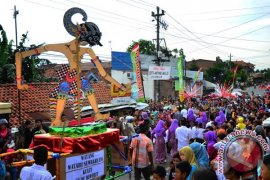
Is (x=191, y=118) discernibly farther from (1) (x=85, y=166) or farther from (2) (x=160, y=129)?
(1) (x=85, y=166)

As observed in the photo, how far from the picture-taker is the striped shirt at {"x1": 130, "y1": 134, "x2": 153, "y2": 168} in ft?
24.9

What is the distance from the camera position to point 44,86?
20125mm

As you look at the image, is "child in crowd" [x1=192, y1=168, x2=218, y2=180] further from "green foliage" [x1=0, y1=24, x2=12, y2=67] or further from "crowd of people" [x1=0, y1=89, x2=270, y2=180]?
"green foliage" [x1=0, y1=24, x2=12, y2=67]

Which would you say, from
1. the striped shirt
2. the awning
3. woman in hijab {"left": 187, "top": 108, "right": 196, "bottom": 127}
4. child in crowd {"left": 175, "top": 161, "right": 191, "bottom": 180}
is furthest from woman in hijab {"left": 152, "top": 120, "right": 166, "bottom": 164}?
child in crowd {"left": 175, "top": 161, "right": 191, "bottom": 180}

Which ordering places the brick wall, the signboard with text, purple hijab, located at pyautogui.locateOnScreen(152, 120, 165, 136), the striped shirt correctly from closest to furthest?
the signboard with text → the striped shirt → purple hijab, located at pyautogui.locateOnScreen(152, 120, 165, 136) → the brick wall

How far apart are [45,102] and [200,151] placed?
1492 cm

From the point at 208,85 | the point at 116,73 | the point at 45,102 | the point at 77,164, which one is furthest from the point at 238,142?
the point at 208,85

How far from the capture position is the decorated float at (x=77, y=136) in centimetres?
571

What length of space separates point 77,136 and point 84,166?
20.3 inches

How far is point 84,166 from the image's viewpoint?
235 inches

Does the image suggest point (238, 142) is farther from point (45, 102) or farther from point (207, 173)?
point (45, 102)

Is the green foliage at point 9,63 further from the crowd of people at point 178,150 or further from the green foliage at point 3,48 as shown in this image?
the crowd of people at point 178,150

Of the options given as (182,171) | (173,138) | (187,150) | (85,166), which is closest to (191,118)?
(173,138)

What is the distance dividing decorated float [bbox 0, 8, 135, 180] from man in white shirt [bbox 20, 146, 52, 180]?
65cm
